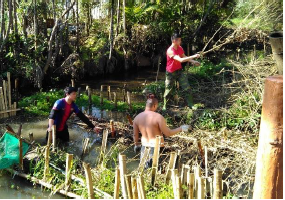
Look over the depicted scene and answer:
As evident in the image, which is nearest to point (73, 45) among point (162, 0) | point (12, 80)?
point (12, 80)

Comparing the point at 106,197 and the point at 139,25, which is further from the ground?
the point at 139,25

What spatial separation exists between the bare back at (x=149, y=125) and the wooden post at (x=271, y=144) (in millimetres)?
2491

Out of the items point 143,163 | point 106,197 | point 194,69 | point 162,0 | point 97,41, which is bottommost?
point 106,197

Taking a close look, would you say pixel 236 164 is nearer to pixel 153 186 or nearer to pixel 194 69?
pixel 153 186

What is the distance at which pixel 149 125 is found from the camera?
5492 mm

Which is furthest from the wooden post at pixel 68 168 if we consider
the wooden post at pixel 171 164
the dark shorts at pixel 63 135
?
the dark shorts at pixel 63 135

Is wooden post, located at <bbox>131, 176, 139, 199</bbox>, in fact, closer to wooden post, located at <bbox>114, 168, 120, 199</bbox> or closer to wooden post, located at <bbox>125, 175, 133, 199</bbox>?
wooden post, located at <bbox>125, 175, 133, 199</bbox>

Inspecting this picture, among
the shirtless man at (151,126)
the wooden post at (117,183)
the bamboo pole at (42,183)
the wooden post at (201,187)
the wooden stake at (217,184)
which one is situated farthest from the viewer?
the shirtless man at (151,126)

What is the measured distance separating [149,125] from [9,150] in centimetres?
221

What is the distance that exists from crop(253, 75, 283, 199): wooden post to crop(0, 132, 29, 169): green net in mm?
3952

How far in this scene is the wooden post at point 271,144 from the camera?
9.32 feet

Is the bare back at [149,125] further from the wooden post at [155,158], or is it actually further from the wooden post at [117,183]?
the wooden post at [117,183]

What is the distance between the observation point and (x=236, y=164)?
20.0ft

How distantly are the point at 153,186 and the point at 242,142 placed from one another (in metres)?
2.31
